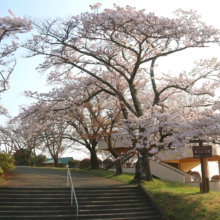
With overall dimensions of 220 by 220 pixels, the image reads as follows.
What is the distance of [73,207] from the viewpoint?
11531mm

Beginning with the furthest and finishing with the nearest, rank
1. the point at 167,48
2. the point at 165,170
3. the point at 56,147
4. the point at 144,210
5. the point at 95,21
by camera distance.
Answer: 1. the point at 56,147
2. the point at 165,170
3. the point at 167,48
4. the point at 95,21
5. the point at 144,210

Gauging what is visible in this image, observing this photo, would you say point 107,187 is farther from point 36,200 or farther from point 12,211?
point 12,211

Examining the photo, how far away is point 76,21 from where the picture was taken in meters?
14.6

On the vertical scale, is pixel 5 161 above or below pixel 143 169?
above

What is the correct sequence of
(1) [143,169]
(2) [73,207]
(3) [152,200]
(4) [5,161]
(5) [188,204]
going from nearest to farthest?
1. (2) [73,207]
2. (5) [188,204]
3. (3) [152,200]
4. (1) [143,169]
5. (4) [5,161]

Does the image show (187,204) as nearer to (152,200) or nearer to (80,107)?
(152,200)

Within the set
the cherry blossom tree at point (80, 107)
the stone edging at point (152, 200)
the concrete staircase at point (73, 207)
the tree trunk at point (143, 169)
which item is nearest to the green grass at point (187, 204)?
the stone edging at point (152, 200)

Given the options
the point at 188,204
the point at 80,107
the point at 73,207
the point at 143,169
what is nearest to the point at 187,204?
the point at 188,204

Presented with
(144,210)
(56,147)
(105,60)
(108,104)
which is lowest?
(144,210)

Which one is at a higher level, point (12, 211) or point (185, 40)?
point (185, 40)

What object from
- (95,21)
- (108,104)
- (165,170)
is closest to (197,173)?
(165,170)

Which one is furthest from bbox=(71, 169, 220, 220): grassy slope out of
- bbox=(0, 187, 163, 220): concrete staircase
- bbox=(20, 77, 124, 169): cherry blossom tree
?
bbox=(20, 77, 124, 169): cherry blossom tree

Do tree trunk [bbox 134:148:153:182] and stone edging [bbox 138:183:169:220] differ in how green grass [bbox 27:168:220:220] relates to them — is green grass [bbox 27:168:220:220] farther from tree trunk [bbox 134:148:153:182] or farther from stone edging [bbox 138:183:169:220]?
tree trunk [bbox 134:148:153:182]

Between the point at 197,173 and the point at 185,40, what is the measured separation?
21251 mm
